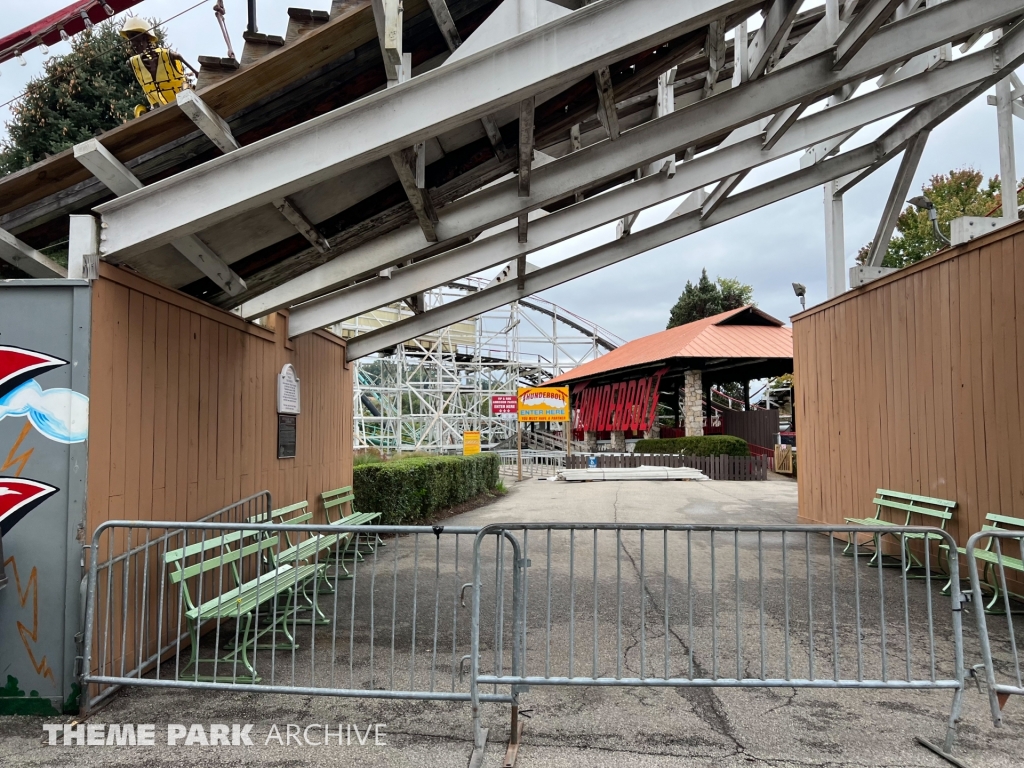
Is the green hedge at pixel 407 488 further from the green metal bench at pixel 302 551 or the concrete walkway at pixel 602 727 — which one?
the concrete walkway at pixel 602 727

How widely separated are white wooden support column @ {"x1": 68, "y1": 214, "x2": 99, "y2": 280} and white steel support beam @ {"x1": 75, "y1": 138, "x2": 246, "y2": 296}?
29 cm

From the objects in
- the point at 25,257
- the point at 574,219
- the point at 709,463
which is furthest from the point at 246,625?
the point at 709,463

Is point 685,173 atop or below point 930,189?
below

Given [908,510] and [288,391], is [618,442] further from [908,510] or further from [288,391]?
[288,391]

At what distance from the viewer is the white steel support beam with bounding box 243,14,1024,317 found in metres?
5.38

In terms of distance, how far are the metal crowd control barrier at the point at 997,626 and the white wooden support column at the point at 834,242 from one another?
14.3 ft

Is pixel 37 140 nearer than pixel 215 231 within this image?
No

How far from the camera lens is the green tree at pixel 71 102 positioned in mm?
20016

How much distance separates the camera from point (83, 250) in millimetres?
3943

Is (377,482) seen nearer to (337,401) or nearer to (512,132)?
(337,401)

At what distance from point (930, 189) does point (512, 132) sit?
3306 centimetres

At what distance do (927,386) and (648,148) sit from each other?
4.39 meters

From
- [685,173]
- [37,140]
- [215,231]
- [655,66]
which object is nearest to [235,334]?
[215,231]

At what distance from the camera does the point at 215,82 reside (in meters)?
3.85
